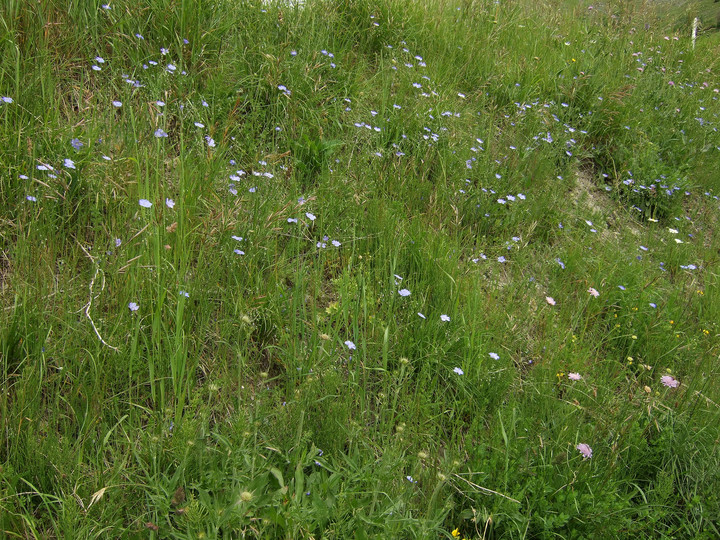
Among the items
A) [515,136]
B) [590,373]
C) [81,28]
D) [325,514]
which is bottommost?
[590,373]

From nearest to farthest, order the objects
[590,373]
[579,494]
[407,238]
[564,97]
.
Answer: [579,494] < [590,373] < [407,238] < [564,97]

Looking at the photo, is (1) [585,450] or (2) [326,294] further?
(2) [326,294]

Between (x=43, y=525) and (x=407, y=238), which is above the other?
(x=407, y=238)

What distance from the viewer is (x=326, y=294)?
110 inches

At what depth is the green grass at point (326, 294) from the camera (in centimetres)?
179

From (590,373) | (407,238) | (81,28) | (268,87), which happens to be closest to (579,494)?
(590,373)

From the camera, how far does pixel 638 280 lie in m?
3.35

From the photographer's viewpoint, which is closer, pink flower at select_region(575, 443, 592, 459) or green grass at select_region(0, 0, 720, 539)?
green grass at select_region(0, 0, 720, 539)

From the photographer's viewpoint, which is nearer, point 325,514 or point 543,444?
point 325,514

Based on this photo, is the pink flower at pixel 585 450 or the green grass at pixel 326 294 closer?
the green grass at pixel 326 294

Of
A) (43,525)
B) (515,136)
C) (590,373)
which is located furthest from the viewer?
(515,136)

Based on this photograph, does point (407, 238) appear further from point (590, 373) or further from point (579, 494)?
point (579, 494)

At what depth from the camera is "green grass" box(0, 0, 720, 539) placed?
1.79 metres

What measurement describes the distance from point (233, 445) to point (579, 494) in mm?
1258
